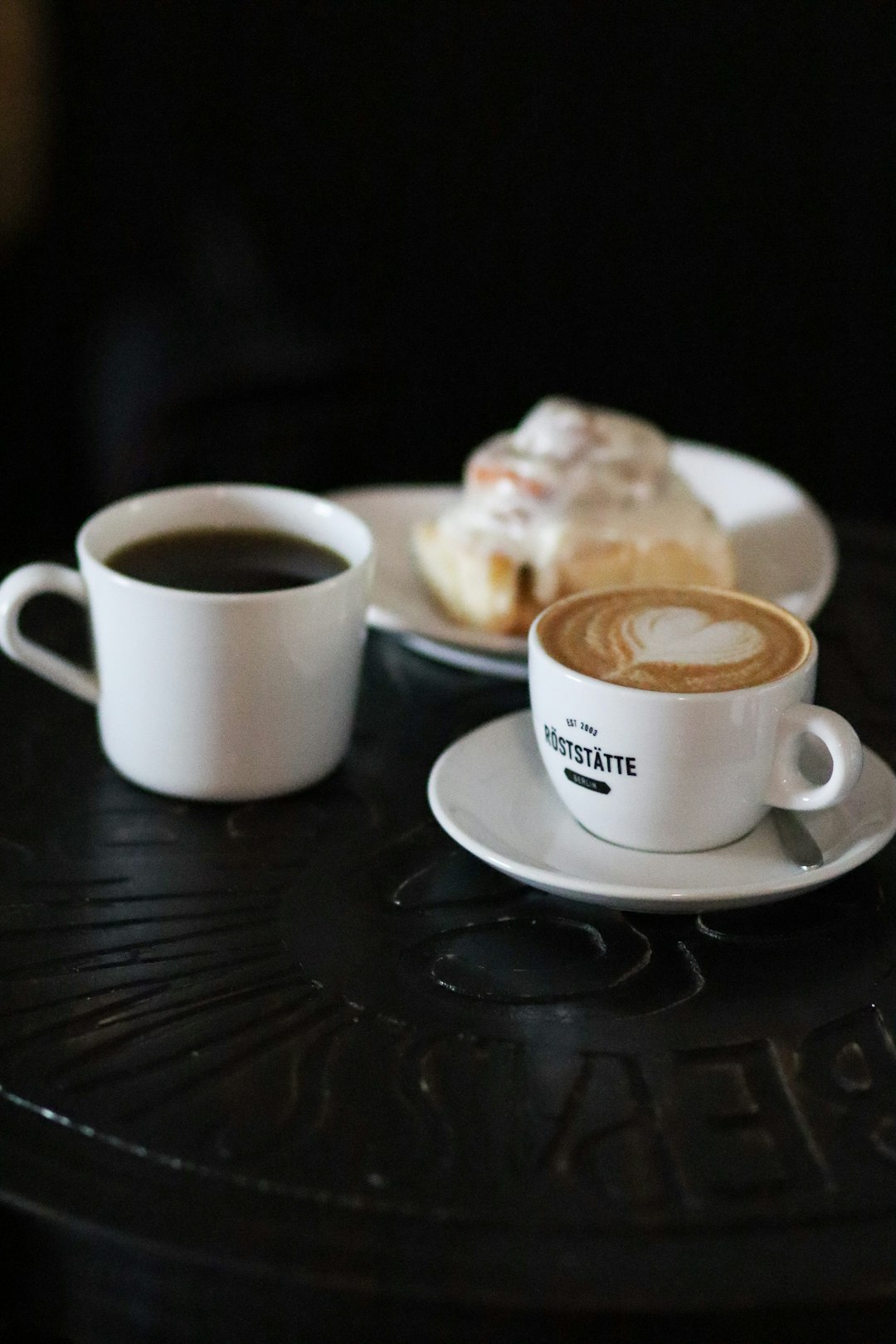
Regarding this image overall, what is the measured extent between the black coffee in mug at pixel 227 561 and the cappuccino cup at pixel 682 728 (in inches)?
7.0

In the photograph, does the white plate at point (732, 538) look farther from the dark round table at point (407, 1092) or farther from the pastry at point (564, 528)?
the dark round table at point (407, 1092)

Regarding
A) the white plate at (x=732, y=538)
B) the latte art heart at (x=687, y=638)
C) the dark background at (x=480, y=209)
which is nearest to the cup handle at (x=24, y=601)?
the white plate at (x=732, y=538)

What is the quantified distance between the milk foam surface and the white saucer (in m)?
0.09

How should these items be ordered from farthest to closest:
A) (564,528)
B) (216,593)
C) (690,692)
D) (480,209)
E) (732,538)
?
(480,209) → (732,538) → (564,528) → (216,593) → (690,692)

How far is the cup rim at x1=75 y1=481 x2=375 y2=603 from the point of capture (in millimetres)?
802

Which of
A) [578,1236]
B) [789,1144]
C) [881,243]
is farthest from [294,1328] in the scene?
[881,243]

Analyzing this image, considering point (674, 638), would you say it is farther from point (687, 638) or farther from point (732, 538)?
point (732, 538)

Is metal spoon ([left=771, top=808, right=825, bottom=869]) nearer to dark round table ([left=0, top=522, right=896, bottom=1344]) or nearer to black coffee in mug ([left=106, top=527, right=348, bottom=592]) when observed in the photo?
dark round table ([left=0, top=522, right=896, bottom=1344])

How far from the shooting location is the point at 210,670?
0.82 metres

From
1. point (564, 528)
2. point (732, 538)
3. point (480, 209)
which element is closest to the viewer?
point (564, 528)

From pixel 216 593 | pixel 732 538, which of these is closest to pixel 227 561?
pixel 216 593

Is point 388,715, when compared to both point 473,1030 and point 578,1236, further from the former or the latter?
point 578,1236

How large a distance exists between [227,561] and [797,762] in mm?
372

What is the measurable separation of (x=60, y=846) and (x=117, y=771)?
9cm
